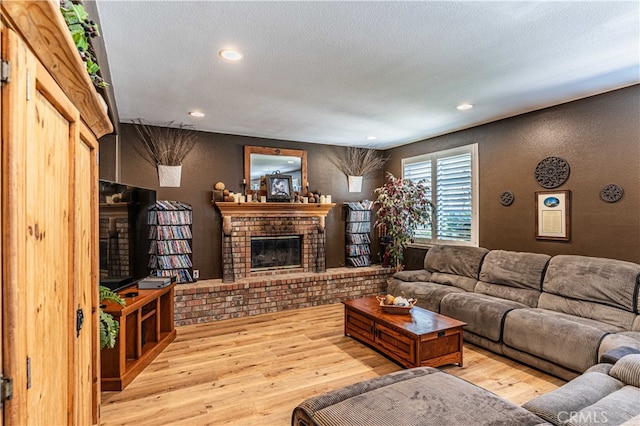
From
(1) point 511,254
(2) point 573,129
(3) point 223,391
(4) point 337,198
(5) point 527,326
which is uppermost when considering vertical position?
(2) point 573,129

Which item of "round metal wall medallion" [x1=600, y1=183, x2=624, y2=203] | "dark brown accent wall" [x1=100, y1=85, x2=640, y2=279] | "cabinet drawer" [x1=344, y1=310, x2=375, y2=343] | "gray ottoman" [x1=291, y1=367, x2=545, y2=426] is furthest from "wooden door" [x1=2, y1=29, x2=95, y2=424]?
"round metal wall medallion" [x1=600, y1=183, x2=624, y2=203]

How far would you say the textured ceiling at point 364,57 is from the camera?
2.13 m

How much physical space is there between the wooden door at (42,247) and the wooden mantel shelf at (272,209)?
145 inches

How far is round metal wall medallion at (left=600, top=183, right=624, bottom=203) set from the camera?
3447 millimetres

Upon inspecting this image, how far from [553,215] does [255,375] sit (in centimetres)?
363

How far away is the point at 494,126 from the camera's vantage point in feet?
15.3

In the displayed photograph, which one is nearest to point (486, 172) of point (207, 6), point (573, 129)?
point (573, 129)

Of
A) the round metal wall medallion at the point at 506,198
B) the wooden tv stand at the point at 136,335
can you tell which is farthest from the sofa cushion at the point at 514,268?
the wooden tv stand at the point at 136,335

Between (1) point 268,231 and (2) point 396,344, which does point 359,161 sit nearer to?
(1) point 268,231

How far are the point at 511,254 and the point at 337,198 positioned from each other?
3011 mm

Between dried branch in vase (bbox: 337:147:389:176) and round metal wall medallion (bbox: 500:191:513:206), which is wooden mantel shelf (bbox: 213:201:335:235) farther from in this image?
round metal wall medallion (bbox: 500:191:513:206)

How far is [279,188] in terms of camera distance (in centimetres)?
556

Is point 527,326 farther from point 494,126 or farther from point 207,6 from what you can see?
point 207,6

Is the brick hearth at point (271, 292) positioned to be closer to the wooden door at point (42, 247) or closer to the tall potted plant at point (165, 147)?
the tall potted plant at point (165, 147)
